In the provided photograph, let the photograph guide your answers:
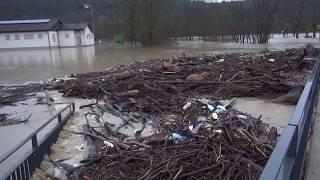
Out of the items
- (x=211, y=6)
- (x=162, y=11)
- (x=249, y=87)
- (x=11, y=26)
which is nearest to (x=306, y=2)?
(x=211, y=6)

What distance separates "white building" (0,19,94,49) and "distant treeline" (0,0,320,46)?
424 inches

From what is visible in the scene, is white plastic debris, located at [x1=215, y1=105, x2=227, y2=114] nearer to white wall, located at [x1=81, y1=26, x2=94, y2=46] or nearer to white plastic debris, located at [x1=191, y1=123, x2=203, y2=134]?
white plastic debris, located at [x1=191, y1=123, x2=203, y2=134]

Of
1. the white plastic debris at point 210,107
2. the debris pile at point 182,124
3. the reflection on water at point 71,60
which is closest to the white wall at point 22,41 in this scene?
the reflection on water at point 71,60

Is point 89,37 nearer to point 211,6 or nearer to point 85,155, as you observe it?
point 211,6

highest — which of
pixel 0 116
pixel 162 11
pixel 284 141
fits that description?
pixel 162 11

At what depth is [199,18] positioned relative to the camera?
88.9 meters

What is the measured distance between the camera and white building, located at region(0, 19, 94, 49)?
7069 cm

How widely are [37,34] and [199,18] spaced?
118 feet

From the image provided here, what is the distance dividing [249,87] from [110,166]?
849 centimetres

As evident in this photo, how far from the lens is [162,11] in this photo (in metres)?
70.1

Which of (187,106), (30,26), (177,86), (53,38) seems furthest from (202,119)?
(30,26)

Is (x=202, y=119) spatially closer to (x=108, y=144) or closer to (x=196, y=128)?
(x=196, y=128)

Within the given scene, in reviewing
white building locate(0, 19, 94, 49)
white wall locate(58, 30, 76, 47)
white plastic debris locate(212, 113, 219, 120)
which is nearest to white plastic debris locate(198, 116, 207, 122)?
white plastic debris locate(212, 113, 219, 120)

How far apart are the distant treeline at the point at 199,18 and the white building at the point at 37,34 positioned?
10.8 m
